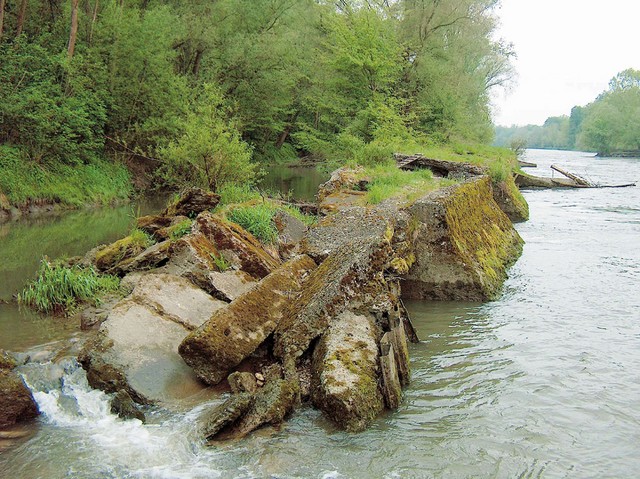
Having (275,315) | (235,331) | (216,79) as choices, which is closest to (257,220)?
(275,315)

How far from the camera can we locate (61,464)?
4.90 m

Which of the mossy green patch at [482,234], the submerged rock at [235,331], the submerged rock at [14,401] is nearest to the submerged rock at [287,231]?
the mossy green patch at [482,234]

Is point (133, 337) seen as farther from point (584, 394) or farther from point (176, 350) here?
point (584, 394)

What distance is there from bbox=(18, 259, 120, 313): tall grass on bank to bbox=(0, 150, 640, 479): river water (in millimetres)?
2625

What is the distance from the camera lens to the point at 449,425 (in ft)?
19.0

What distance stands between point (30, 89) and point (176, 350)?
1697 centimetres

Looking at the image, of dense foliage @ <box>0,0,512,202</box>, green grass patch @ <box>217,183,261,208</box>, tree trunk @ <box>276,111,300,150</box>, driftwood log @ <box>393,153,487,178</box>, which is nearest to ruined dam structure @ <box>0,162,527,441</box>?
green grass patch @ <box>217,183,261,208</box>

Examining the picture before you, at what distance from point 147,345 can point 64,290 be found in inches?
142

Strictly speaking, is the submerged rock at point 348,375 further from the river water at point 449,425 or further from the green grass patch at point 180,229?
the green grass patch at point 180,229

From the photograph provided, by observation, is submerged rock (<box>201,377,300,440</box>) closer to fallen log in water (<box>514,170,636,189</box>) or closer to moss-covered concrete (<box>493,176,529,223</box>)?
moss-covered concrete (<box>493,176,529,223</box>)

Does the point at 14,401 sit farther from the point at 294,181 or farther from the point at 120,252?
the point at 294,181

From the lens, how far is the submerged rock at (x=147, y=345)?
6172 millimetres

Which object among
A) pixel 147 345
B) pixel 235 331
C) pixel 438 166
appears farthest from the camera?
pixel 438 166

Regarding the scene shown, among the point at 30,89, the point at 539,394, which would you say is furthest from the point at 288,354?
the point at 30,89
